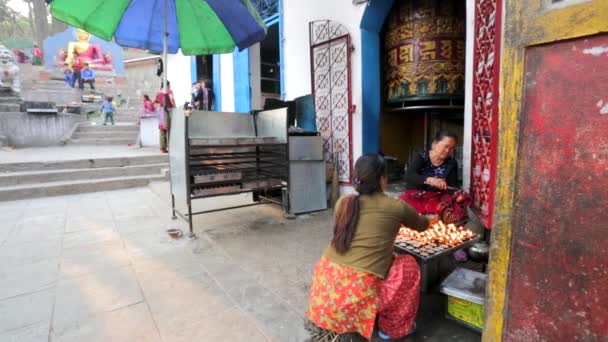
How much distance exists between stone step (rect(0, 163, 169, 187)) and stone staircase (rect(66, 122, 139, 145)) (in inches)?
187

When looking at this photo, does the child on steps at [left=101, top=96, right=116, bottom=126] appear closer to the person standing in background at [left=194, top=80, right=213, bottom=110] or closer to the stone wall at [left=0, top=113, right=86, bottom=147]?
the stone wall at [left=0, top=113, right=86, bottom=147]

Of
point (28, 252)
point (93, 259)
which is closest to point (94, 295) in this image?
point (93, 259)

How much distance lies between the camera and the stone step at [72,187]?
247 inches

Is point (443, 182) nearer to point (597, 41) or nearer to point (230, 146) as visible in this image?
point (597, 41)

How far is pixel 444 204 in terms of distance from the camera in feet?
10.5

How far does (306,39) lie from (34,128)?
10.4 meters

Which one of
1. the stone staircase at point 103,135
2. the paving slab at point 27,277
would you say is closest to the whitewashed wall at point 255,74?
the stone staircase at point 103,135

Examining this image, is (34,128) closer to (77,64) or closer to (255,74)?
(255,74)

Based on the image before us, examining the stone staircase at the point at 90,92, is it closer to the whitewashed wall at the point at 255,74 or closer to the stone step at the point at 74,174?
the stone step at the point at 74,174

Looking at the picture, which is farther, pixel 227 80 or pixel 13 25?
pixel 13 25

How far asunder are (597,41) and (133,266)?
12.2 ft

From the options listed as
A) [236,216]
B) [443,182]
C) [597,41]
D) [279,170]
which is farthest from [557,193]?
[236,216]

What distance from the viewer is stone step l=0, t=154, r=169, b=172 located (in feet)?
23.3

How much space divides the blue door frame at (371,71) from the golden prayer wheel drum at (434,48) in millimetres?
501
